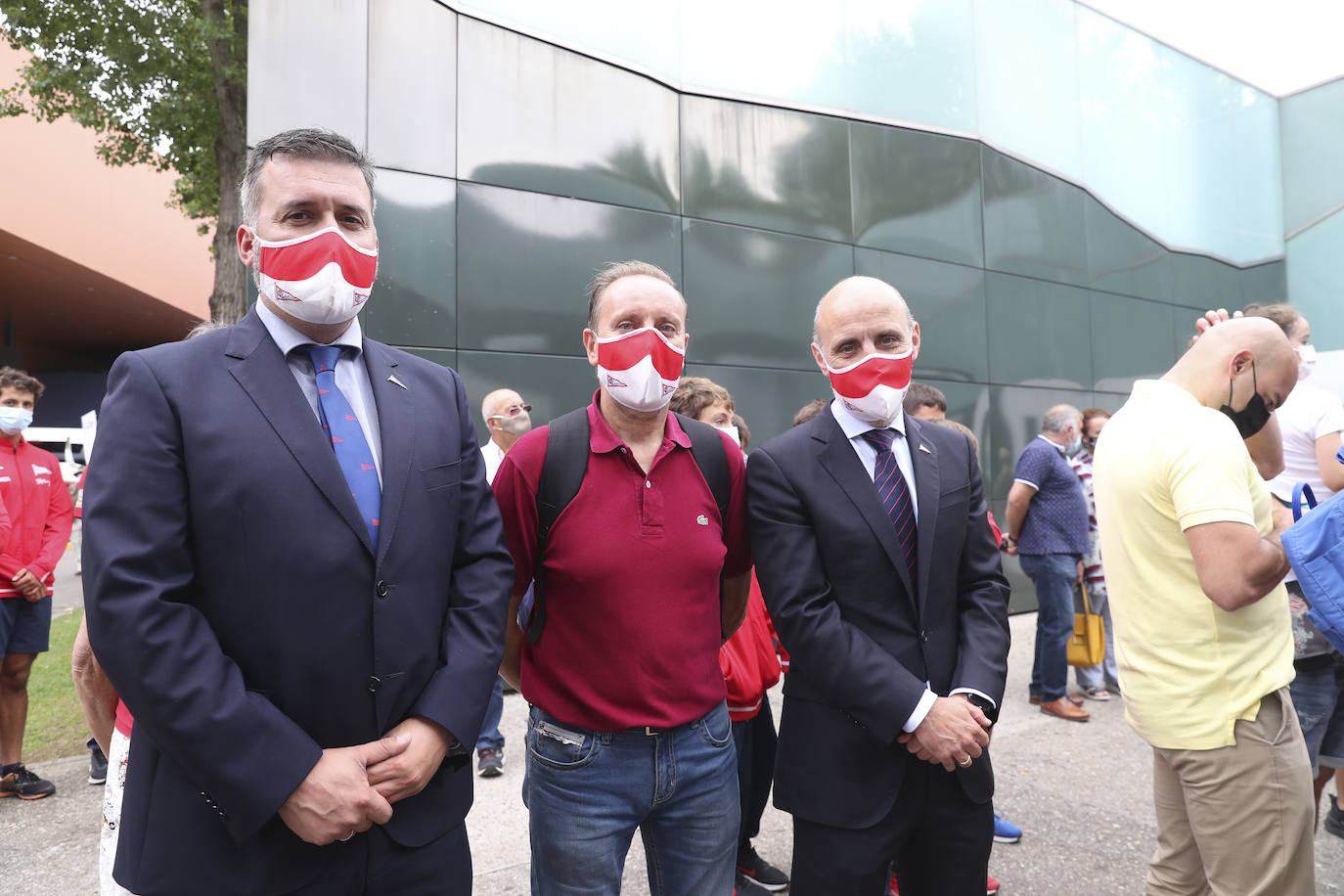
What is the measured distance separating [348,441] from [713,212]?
618 cm

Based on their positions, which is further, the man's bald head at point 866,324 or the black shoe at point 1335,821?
the black shoe at point 1335,821

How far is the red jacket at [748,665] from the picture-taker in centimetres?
285

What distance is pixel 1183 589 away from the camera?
220 centimetres

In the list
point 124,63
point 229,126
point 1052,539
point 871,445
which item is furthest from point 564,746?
point 124,63

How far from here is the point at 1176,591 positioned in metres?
2.21

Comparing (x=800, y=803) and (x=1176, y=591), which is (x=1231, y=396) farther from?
(x=800, y=803)

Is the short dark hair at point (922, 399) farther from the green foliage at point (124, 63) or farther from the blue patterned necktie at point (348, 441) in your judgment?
the green foliage at point (124, 63)

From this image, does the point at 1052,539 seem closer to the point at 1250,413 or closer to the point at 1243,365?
the point at 1250,413

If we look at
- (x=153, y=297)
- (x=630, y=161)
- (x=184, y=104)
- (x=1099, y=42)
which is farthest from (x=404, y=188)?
(x=153, y=297)

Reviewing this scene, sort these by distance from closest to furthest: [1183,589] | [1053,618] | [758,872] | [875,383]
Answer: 1. [875,383]
2. [1183,589]
3. [758,872]
4. [1053,618]

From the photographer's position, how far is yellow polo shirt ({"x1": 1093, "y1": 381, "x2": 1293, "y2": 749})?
82.9 inches

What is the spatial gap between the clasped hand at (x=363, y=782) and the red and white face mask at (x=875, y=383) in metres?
1.30

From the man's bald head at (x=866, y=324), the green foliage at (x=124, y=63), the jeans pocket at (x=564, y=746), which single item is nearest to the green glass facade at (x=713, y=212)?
the man's bald head at (x=866, y=324)

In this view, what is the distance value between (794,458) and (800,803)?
0.87m
